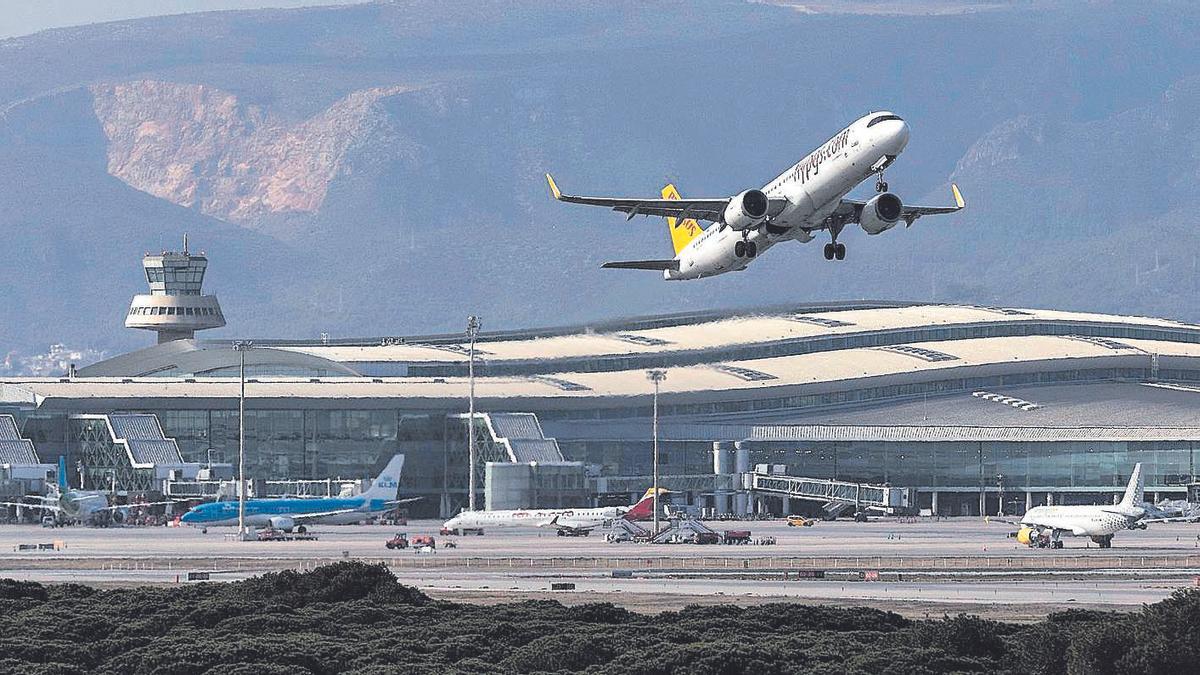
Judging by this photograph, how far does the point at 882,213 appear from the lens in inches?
3558

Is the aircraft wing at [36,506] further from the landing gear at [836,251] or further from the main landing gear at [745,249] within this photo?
the landing gear at [836,251]

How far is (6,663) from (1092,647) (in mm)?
27793

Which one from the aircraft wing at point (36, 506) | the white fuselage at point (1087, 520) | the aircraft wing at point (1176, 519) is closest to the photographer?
the white fuselage at point (1087, 520)

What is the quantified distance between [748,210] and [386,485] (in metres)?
89.3

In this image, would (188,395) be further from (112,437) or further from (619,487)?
(619,487)

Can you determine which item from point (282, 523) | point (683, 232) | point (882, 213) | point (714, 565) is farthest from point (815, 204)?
point (282, 523)

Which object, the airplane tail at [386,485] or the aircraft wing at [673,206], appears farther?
the airplane tail at [386,485]

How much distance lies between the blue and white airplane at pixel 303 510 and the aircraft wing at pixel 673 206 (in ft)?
231

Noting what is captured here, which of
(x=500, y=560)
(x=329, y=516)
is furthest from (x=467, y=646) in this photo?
(x=329, y=516)

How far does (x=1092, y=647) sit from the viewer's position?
189ft

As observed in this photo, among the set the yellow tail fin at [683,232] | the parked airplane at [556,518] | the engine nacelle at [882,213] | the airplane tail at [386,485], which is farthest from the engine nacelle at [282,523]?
the engine nacelle at [882,213]

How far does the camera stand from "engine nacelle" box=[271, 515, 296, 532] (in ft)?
534

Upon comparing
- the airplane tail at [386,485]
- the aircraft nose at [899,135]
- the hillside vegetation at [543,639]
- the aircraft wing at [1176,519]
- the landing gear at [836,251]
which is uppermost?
the aircraft nose at [899,135]

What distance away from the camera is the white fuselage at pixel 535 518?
161375 millimetres
